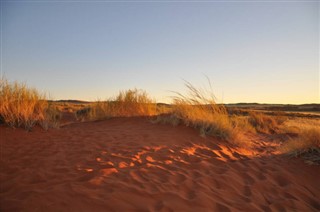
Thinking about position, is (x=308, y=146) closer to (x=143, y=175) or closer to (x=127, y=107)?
(x=143, y=175)

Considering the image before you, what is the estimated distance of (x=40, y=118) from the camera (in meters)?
6.38

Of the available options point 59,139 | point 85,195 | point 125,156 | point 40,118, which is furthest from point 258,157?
point 40,118

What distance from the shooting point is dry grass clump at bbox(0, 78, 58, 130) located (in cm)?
571

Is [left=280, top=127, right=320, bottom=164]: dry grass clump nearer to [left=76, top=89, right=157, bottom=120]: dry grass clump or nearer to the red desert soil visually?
the red desert soil

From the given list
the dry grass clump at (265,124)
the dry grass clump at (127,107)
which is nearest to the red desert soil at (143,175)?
the dry grass clump at (127,107)

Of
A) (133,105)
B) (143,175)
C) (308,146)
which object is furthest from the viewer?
(133,105)

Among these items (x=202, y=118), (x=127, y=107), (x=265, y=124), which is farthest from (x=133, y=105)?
(x=265, y=124)

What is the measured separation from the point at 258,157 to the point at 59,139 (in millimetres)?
4332

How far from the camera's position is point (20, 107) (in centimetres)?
595

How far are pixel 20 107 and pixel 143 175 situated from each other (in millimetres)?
4336

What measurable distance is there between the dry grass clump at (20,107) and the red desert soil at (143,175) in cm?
46

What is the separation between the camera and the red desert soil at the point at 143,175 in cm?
250

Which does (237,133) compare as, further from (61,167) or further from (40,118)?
(40,118)

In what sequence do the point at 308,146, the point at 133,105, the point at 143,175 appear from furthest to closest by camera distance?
the point at 133,105
the point at 308,146
the point at 143,175
